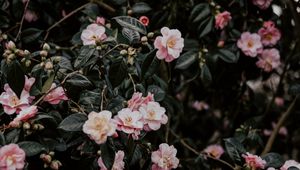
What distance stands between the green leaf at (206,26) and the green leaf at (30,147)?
0.86 m

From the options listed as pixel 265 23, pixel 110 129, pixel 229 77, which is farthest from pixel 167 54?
pixel 229 77

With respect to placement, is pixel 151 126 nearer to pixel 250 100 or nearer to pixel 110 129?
pixel 110 129

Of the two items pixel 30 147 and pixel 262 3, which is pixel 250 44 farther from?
pixel 30 147

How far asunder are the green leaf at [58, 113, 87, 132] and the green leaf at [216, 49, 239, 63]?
82 cm

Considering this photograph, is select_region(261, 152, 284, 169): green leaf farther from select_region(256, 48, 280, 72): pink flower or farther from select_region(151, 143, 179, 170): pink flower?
select_region(256, 48, 280, 72): pink flower

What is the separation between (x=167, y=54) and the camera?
1396 mm

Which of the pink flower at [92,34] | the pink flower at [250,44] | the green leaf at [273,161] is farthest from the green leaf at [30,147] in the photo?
the pink flower at [250,44]

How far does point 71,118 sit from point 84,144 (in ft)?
0.34

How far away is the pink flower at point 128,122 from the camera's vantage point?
48.6 inches

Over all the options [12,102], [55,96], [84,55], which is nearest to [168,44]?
[84,55]

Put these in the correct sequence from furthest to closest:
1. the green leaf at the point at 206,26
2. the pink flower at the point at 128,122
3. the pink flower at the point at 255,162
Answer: the green leaf at the point at 206,26 < the pink flower at the point at 255,162 < the pink flower at the point at 128,122

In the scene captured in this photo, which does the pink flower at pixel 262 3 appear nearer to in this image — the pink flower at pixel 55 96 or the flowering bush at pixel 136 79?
the flowering bush at pixel 136 79

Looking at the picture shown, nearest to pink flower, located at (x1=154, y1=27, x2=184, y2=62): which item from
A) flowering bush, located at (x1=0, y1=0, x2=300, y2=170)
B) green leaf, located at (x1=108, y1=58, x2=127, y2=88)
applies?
flowering bush, located at (x1=0, y1=0, x2=300, y2=170)

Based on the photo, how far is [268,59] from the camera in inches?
79.7
